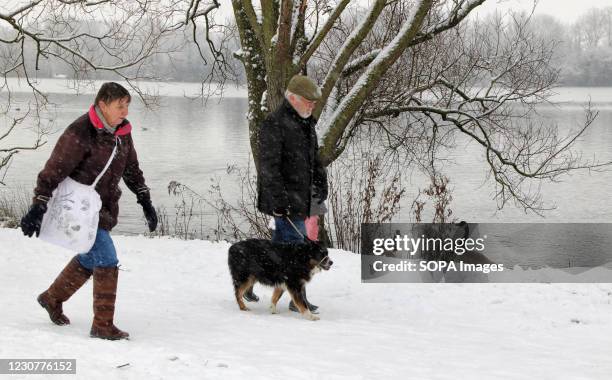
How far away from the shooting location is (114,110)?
445cm

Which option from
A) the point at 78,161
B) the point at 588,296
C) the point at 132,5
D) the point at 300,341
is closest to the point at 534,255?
the point at 588,296

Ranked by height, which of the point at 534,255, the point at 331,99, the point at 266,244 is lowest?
the point at 534,255

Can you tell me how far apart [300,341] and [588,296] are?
3.49 meters

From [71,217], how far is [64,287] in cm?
67

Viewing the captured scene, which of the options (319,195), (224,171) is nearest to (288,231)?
(319,195)

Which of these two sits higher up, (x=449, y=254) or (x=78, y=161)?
(x=78, y=161)

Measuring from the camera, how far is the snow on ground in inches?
159

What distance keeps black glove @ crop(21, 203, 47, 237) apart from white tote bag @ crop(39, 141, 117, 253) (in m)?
0.18

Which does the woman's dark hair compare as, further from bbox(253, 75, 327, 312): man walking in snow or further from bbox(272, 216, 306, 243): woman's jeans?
bbox(272, 216, 306, 243): woman's jeans

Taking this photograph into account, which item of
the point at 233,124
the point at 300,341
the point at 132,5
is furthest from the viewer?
the point at 233,124

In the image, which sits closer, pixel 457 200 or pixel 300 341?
pixel 300 341

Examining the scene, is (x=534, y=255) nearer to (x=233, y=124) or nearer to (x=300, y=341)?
(x=300, y=341)

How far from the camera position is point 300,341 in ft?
16.0

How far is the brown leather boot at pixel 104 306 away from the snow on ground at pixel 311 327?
159 mm
